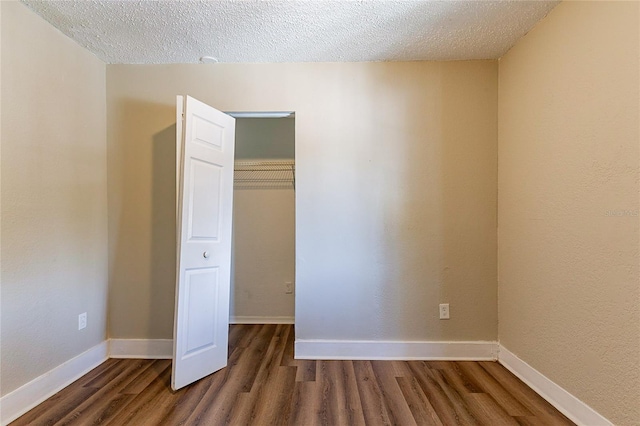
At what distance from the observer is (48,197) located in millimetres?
1819

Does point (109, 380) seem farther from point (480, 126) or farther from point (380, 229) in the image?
point (480, 126)

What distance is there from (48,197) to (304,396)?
6.70 feet

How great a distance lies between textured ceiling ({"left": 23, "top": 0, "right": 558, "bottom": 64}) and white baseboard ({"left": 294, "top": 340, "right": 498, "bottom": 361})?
2243 mm

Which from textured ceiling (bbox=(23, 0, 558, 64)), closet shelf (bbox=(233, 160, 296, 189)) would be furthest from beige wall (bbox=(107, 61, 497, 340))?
closet shelf (bbox=(233, 160, 296, 189))

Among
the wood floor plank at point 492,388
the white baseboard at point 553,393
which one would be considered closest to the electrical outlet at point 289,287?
the wood floor plank at point 492,388

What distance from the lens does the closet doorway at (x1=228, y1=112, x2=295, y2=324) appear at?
10.7 feet

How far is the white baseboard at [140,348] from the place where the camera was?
2311 millimetres

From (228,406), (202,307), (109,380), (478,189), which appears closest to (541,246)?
(478,189)

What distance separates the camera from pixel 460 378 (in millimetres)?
1997

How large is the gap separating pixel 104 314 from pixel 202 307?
0.91 m

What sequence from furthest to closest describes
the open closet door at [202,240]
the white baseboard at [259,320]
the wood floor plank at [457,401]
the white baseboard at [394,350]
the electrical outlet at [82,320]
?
the white baseboard at [259,320], the white baseboard at [394,350], the electrical outlet at [82,320], the open closet door at [202,240], the wood floor plank at [457,401]

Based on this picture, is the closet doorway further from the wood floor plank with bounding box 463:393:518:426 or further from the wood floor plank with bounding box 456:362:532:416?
the wood floor plank with bounding box 463:393:518:426

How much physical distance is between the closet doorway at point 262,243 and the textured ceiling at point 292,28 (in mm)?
1261

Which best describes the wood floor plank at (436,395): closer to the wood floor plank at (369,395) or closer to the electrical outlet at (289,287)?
the wood floor plank at (369,395)
